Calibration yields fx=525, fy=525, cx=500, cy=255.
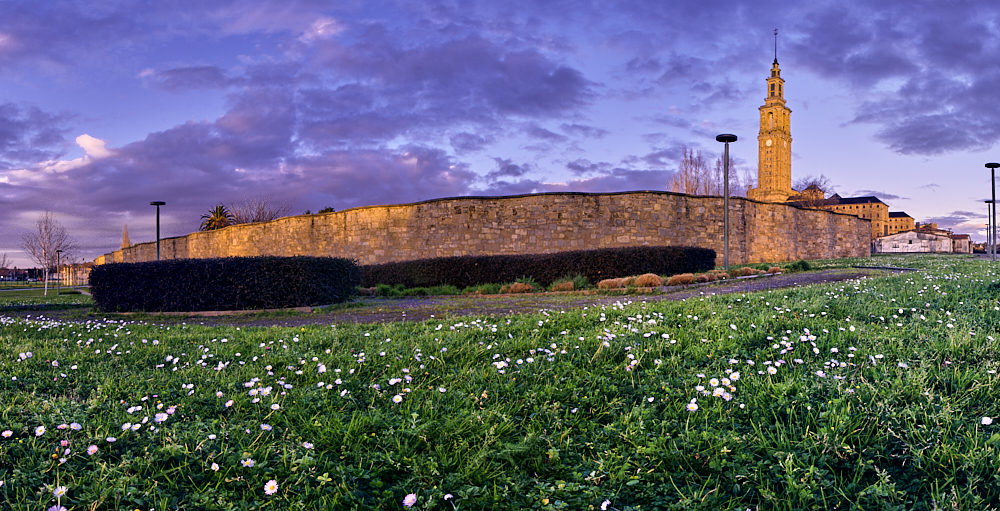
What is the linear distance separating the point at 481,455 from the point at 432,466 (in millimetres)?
244

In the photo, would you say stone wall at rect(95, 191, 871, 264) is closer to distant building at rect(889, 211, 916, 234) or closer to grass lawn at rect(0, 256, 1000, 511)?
grass lawn at rect(0, 256, 1000, 511)

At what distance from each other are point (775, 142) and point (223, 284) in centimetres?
9862

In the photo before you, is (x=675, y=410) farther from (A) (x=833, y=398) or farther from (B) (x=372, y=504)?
(B) (x=372, y=504)

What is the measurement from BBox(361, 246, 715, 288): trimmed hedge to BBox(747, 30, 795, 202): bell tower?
85796mm

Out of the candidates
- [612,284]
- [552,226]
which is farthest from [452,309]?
[552,226]

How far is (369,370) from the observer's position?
3955 mm

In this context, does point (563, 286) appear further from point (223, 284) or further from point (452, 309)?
point (223, 284)

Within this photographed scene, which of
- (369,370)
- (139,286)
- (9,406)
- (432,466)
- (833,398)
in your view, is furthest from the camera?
(139,286)

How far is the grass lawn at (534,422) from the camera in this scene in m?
2.37

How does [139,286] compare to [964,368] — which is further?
[139,286]

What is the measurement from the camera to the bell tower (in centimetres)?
9150

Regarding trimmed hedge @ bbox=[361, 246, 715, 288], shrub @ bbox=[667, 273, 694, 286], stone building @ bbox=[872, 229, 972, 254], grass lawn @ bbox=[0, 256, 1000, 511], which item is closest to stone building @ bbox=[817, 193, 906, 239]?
stone building @ bbox=[872, 229, 972, 254]

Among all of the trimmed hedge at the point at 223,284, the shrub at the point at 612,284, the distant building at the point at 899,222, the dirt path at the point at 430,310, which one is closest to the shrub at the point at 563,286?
the shrub at the point at 612,284

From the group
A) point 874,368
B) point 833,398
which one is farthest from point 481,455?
point 874,368
